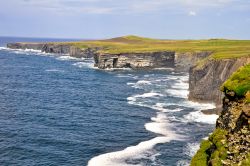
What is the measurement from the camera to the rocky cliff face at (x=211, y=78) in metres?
88.5

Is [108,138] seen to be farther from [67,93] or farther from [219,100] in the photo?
[67,93]

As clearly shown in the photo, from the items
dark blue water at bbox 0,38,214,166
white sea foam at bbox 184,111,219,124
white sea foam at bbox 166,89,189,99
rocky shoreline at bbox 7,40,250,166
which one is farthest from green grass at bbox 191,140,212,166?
white sea foam at bbox 166,89,189,99

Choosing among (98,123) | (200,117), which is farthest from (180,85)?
(98,123)

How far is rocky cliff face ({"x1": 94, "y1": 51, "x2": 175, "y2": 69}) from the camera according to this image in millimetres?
182750

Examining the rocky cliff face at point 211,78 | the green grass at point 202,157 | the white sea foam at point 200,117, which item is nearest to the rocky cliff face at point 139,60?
the rocky cliff face at point 211,78

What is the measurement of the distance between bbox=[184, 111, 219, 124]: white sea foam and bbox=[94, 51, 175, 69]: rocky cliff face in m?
103

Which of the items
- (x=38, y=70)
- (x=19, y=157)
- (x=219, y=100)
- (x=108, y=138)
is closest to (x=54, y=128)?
(x=108, y=138)

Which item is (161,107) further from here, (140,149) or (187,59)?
(187,59)

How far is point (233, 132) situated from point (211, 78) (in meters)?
66.3

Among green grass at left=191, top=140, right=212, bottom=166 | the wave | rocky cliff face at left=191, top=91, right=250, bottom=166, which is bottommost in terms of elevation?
the wave

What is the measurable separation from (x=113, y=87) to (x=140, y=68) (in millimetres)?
64146

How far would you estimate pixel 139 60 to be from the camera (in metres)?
185

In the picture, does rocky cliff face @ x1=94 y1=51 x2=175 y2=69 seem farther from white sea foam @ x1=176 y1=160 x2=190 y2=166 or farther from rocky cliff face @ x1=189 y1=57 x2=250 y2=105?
white sea foam @ x1=176 y1=160 x2=190 y2=166

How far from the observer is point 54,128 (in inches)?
2746
